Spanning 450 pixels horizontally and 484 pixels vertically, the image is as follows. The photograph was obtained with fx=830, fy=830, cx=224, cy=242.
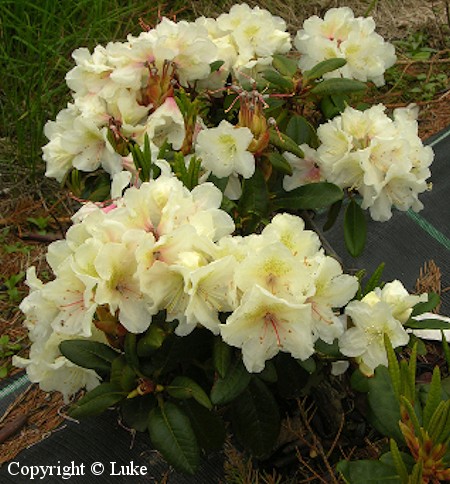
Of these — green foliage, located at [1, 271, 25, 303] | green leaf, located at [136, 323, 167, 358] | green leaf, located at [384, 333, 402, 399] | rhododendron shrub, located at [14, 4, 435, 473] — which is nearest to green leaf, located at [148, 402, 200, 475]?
rhododendron shrub, located at [14, 4, 435, 473]

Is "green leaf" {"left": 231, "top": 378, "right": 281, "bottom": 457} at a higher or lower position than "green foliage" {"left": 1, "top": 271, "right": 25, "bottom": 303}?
higher

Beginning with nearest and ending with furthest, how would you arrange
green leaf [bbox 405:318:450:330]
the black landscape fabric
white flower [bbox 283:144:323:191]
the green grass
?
green leaf [bbox 405:318:450:330] → white flower [bbox 283:144:323:191] → the black landscape fabric → the green grass

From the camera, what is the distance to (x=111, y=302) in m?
1.17

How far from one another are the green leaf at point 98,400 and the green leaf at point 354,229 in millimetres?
617

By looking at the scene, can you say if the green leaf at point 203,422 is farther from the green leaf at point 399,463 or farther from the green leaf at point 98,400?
the green leaf at point 399,463

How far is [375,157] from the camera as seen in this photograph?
1491mm

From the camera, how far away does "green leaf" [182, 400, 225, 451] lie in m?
1.41

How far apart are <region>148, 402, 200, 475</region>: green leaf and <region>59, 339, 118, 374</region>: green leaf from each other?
12cm

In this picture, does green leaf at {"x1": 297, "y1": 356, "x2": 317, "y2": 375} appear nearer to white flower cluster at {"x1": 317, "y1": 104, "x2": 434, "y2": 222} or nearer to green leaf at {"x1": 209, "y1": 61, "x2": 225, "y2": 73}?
white flower cluster at {"x1": 317, "y1": 104, "x2": 434, "y2": 222}

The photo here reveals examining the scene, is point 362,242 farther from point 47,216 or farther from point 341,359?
point 47,216

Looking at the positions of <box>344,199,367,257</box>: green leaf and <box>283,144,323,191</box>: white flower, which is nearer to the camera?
<box>283,144,323,191</box>: white flower

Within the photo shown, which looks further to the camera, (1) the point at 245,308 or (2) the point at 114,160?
(2) the point at 114,160

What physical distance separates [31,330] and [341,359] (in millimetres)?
523

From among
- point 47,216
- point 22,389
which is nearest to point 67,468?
point 22,389
